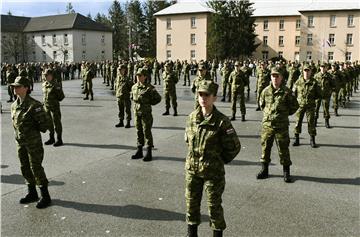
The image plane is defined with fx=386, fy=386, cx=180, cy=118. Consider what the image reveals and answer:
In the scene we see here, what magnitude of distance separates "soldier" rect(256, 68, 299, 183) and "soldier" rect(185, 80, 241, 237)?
2.96 m

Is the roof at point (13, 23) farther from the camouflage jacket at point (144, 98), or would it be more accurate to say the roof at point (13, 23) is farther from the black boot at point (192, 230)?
the black boot at point (192, 230)

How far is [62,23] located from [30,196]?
72157 millimetres

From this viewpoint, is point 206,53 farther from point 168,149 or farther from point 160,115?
point 168,149

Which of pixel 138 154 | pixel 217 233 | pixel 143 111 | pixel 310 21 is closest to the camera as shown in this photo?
pixel 217 233

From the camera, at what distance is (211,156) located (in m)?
4.73

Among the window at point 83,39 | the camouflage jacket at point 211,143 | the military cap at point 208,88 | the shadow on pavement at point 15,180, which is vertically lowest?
the shadow on pavement at point 15,180

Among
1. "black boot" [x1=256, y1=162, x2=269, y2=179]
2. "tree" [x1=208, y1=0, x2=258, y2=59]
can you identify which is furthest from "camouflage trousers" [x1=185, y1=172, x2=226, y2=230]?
"tree" [x1=208, y1=0, x2=258, y2=59]

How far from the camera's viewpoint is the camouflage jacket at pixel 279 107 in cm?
750

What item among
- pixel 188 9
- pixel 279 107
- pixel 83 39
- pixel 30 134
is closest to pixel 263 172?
pixel 279 107

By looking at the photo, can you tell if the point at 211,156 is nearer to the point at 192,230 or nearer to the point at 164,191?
the point at 192,230

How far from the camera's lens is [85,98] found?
68.2 ft

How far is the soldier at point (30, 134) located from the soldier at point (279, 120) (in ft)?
13.4

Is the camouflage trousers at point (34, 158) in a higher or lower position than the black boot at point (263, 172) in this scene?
higher

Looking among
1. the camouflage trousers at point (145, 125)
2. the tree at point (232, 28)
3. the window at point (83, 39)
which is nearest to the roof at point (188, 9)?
the tree at point (232, 28)
